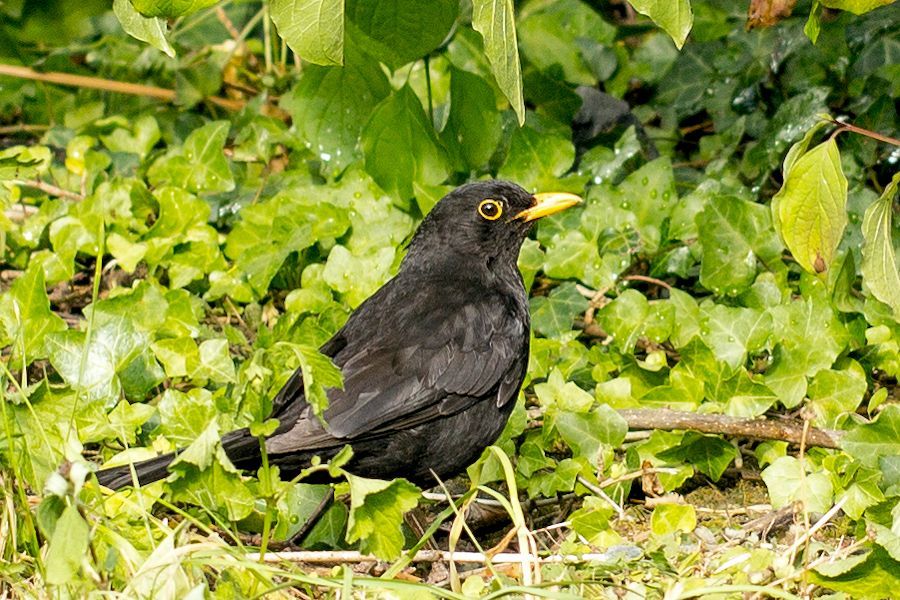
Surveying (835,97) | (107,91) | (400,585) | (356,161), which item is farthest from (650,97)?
(400,585)

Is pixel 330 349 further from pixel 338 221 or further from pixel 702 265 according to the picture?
pixel 702 265

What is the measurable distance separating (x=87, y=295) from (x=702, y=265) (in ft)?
10.1

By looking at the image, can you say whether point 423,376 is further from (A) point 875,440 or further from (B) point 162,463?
(A) point 875,440

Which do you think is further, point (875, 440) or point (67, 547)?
point (875, 440)

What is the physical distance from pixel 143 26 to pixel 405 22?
65.2 inches

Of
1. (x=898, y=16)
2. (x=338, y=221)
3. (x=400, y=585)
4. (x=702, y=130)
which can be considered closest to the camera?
(x=400, y=585)

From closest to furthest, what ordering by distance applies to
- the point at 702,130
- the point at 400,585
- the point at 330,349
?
the point at 400,585, the point at 330,349, the point at 702,130

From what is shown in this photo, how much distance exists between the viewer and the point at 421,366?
15.8 feet

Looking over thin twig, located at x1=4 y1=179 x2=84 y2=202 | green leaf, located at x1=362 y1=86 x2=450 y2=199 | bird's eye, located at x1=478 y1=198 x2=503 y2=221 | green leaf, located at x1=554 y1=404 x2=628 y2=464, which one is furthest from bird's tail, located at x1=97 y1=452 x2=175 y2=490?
thin twig, located at x1=4 y1=179 x2=84 y2=202

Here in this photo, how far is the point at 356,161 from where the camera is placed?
21.3 feet

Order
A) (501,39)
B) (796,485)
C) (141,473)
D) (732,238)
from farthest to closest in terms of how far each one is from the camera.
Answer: (732,238) < (796,485) < (141,473) < (501,39)

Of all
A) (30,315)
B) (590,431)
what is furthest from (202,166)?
(590,431)

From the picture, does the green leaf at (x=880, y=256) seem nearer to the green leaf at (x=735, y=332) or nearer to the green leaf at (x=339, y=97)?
the green leaf at (x=735, y=332)

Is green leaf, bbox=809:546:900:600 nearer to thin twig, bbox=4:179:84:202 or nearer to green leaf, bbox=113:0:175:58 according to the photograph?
green leaf, bbox=113:0:175:58
